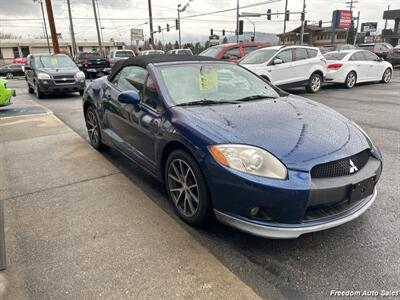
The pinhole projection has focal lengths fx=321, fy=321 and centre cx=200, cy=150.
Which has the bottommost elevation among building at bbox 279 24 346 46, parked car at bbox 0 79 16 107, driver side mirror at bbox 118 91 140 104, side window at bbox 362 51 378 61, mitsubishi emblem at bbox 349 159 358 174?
parked car at bbox 0 79 16 107

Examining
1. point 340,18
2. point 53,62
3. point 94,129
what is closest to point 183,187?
point 94,129

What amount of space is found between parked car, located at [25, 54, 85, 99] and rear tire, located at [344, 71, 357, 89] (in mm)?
9953

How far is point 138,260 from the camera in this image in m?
2.52

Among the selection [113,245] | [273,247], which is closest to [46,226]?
[113,245]

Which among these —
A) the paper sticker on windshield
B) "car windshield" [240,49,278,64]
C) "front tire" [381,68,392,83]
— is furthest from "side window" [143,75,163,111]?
"front tire" [381,68,392,83]

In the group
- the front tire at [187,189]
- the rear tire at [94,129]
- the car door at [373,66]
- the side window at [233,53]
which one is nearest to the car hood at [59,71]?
the side window at [233,53]

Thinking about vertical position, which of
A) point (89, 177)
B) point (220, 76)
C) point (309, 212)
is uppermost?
point (220, 76)

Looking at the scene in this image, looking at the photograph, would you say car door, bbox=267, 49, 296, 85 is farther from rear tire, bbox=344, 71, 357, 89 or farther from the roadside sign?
the roadside sign

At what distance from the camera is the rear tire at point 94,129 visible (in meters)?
5.06

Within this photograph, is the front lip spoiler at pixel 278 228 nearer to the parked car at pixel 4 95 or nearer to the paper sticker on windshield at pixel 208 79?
the paper sticker on windshield at pixel 208 79

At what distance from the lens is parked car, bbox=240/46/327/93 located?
34.1ft

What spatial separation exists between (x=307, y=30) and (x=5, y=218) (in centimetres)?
8308

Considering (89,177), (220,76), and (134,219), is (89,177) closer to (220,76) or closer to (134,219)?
(134,219)

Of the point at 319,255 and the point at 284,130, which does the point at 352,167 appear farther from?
the point at 319,255
